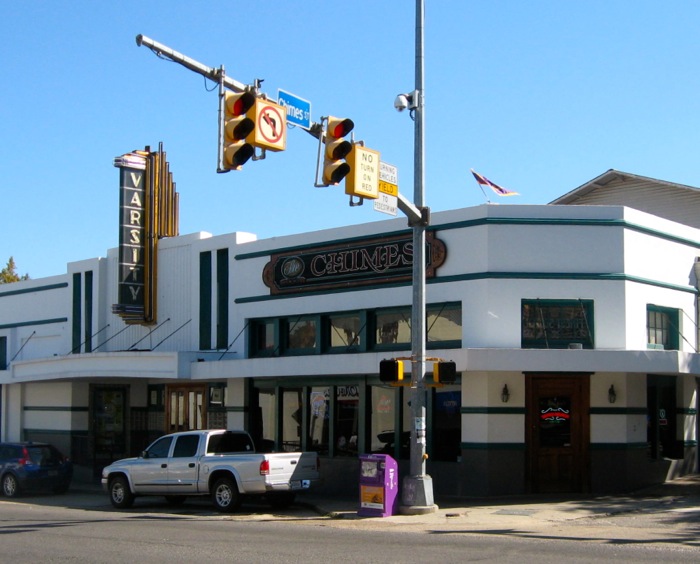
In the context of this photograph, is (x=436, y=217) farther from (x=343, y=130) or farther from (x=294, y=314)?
(x=343, y=130)

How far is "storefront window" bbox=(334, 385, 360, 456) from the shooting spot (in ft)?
75.2

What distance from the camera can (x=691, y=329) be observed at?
22.7 meters

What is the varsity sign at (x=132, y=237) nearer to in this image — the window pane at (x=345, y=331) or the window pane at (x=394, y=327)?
the window pane at (x=345, y=331)

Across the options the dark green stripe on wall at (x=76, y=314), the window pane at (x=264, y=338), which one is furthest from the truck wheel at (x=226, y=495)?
the dark green stripe on wall at (x=76, y=314)

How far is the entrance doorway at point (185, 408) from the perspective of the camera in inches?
1068

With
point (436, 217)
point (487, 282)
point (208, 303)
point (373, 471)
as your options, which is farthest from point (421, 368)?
point (208, 303)

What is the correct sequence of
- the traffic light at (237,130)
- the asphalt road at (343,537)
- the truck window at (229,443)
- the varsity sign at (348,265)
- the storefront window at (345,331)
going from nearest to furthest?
the traffic light at (237,130) < the asphalt road at (343,537) < the truck window at (229,443) < the varsity sign at (348,265) < the storefront window at (345,331)

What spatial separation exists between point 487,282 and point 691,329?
576cm

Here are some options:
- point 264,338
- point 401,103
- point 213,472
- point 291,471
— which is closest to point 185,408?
point 264,338

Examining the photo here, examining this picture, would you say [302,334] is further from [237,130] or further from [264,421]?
[237,130]

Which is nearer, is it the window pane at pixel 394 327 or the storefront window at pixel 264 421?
the window pane at pixel 394 327

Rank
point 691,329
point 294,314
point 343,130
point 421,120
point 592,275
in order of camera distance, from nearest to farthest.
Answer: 1. point 343,130
2. point 421,120
3. point 592,275
4. point 691,329
5. point 294,314

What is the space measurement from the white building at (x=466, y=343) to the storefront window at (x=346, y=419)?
0.04 m

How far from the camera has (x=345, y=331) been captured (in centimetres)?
2345
